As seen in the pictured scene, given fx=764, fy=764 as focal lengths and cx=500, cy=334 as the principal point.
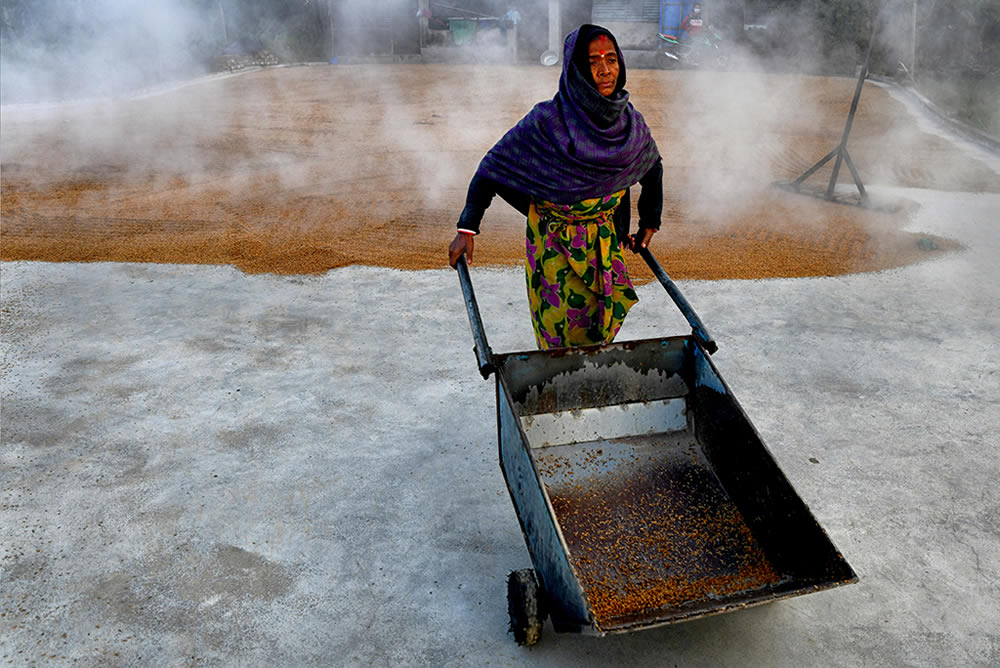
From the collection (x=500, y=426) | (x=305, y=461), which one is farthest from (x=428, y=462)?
(x=500, y=426)

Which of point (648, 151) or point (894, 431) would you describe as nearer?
point (648, 151)

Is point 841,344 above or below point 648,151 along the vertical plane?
below

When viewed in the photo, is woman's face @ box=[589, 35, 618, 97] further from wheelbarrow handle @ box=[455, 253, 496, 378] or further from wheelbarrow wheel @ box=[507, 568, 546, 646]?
wheelbarrow wheel @ box=[507, 568, 546, 646]

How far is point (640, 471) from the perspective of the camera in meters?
2.77

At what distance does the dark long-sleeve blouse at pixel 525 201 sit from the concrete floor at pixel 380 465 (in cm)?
106

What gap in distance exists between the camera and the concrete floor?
2.35 metres

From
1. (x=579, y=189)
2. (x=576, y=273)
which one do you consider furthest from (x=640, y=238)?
(x=579, y=189)

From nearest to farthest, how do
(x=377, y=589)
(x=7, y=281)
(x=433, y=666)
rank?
(x=433, y=666)
(x=377, y=589)
(x=7, y=281)

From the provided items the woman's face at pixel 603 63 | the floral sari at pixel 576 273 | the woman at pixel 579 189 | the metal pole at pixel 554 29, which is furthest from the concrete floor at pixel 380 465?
the metal pole at pixel 554 29

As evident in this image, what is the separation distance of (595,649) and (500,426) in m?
0.76

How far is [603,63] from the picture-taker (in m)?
2.49

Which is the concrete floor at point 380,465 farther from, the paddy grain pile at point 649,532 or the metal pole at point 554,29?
the metal pole at point 554,29

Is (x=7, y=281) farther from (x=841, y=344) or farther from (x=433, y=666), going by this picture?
(x=841, y=344)

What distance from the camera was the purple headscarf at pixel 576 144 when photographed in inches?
99.3
